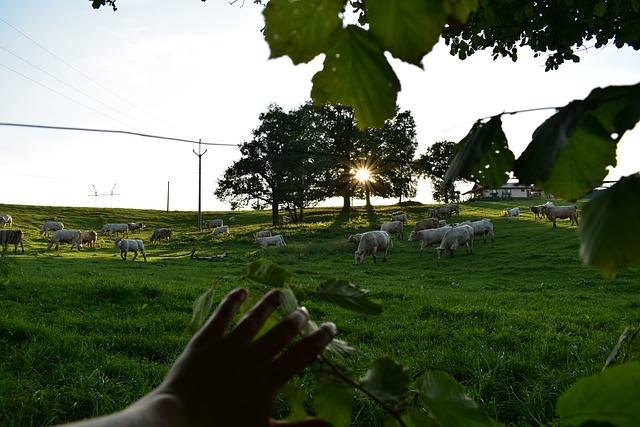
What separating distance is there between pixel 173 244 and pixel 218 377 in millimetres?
32212

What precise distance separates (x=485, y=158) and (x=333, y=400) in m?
0.46

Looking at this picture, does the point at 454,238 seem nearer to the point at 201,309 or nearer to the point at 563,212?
the point at 563,212

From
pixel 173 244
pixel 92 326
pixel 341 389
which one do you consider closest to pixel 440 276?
pixel 92 326

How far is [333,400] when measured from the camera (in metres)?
0.78

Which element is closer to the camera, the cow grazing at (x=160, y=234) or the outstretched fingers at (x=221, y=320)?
the outstretched fingers at (x=221, y=320)

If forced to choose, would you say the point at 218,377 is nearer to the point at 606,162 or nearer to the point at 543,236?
the point at 606,162

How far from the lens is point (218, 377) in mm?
763

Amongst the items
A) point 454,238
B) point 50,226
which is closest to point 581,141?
point 454,238

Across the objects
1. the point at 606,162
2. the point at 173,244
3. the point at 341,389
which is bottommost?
the point at 173,244

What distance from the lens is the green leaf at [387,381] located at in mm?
688

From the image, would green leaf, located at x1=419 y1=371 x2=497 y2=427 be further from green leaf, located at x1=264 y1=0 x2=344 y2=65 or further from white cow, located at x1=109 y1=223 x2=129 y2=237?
white cow, located at x1=109 y1=223 x2=129 y2=237

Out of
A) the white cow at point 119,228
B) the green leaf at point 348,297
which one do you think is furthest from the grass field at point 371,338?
the white cow at point 119,228

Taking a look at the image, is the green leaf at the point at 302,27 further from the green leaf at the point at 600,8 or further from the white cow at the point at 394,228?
the white cow at the point at 394,228

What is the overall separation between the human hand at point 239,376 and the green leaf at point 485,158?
34 cm
